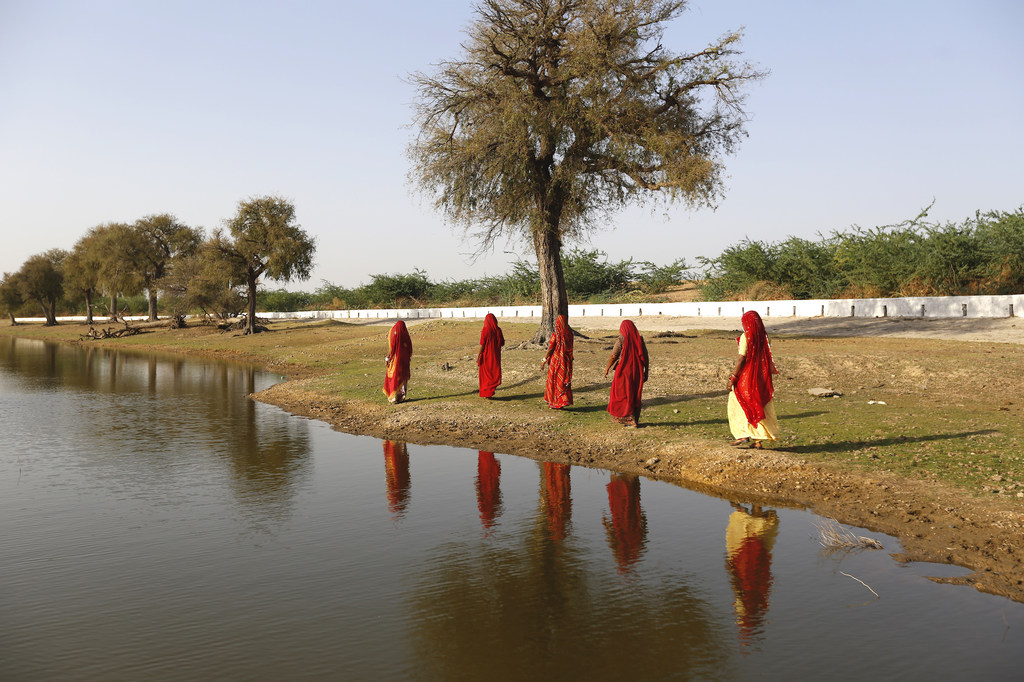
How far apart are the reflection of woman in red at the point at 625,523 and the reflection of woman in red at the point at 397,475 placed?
271 cm

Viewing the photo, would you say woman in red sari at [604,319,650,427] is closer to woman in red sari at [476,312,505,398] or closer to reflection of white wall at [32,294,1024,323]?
woman in red sari at [476,312,505,398]

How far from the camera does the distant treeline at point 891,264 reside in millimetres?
32188

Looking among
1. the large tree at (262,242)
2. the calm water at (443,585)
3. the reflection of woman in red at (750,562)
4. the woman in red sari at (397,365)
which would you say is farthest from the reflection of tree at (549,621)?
the large tree at (262,242)

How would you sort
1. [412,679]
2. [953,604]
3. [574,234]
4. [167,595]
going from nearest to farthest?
[412,679], [953,604], [167,595], [574,234]

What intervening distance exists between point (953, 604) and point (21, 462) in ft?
46.4

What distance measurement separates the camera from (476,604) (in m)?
7.11

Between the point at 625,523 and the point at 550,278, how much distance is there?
16.1 metres

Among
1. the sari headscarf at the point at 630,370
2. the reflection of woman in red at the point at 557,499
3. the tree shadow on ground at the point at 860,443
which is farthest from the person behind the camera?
the sari headscarf at the point at 630,370

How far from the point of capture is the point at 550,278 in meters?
25.2

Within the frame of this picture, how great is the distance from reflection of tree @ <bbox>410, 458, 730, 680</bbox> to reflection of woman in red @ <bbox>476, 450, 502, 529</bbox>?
1.38 meters

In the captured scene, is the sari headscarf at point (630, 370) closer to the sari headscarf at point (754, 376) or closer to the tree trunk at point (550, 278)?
the sari headscarf at point (754, 376)

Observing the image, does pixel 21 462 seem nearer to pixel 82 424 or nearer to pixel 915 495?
pixel 82 424

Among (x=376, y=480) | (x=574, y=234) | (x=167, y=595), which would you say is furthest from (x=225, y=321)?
(x=167, y=595)

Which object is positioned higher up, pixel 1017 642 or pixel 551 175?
pixel 551 175
